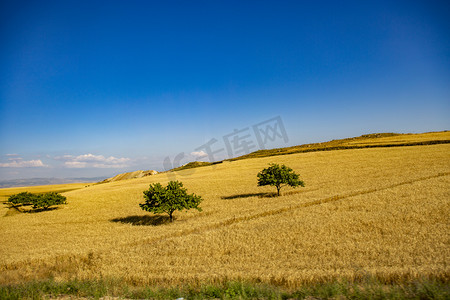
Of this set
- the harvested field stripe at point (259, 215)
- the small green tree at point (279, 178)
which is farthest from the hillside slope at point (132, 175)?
the harvested field stripe at point (259, 215)

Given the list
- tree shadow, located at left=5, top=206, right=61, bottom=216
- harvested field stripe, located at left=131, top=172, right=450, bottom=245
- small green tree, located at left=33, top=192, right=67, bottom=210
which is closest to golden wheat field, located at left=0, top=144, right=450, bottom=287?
harvested field stripe, located at left=131, top=172, right=450, bottom=245

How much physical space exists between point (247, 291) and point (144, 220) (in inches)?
787

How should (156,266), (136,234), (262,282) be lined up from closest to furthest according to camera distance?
(262,282)
(156,266)
(136,234)

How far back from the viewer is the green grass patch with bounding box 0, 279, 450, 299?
282 inches

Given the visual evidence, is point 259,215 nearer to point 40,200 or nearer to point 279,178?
point 279,178

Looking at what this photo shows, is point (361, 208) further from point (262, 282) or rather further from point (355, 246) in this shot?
point (262, 282)

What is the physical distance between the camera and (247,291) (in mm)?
8539

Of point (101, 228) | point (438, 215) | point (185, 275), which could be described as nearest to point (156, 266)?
point (185, 275)

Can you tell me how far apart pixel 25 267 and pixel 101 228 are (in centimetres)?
880

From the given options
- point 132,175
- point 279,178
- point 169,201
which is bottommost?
point 169,201

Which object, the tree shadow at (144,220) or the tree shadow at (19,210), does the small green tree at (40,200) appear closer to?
the tree shadow at (19,210)

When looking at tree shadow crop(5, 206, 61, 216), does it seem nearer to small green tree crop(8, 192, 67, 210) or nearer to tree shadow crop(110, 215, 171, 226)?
small green tree crop(8, 192, 67, 210)

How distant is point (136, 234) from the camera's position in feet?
65.6

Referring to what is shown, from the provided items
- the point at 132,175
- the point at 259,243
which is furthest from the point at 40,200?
the point at 132,175
